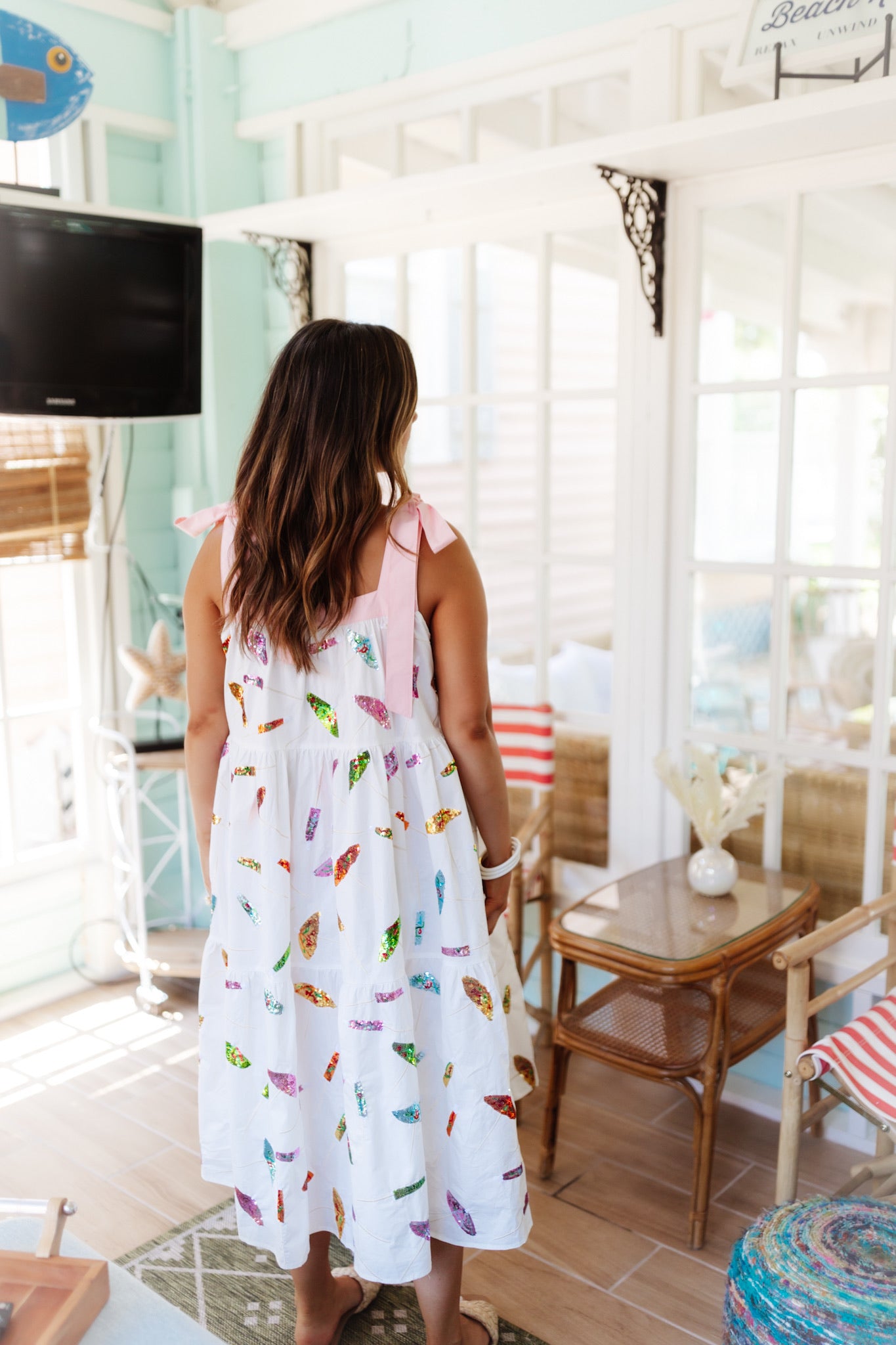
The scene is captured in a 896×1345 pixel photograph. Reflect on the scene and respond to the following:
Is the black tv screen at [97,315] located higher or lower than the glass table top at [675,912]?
higher

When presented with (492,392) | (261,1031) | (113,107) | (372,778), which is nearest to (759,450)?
(492,392)

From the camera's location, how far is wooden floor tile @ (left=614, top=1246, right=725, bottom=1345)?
207 centimetres

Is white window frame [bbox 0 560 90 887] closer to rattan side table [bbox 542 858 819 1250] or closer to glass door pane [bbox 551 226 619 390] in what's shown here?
glass door pane [bbox 551 226 619 390]

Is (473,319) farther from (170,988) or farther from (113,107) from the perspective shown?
(170,988)

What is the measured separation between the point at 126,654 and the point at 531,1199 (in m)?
1.77

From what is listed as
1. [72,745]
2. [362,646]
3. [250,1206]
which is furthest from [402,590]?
[72,745]

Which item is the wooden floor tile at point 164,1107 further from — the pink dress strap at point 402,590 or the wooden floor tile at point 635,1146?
the pink dress strap at point 402,590

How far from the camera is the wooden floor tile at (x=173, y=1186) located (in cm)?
243

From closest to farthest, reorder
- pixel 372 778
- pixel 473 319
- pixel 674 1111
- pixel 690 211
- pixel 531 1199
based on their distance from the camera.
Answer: pixel 372 778 → pixel 531 1199 → pixel 690 211 → pixel 674 1111 → pixel 473 319

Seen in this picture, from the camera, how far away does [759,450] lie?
8.70 ft

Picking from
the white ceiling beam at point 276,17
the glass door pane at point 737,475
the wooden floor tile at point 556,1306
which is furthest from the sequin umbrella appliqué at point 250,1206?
the white ceiling beam at point 276,17

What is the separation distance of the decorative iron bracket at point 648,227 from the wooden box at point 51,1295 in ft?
7.13

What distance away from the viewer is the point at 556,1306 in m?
2.12

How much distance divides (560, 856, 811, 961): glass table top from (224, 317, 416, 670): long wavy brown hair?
1.07 m
